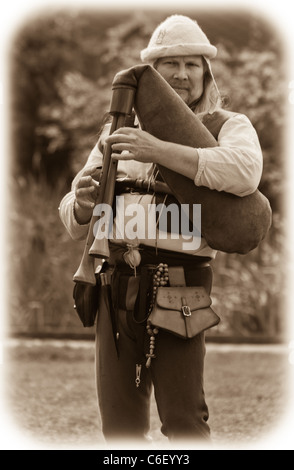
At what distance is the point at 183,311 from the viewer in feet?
10.3

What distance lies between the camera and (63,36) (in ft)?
35.2

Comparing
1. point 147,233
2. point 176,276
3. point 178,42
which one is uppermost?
point 178,42

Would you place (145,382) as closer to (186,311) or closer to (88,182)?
(186,311)

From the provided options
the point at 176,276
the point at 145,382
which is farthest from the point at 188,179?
the point at 145,382

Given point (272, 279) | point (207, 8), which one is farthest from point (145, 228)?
point (207, 8)

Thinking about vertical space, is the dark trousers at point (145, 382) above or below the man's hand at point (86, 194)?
below

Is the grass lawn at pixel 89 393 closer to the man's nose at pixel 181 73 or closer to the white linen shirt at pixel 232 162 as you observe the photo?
the white linen shirt at pixel 232 162

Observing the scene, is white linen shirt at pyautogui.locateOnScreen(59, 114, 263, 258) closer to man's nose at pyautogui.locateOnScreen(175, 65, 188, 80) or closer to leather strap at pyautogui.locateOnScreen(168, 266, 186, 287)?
leather strap at pyautogui.locateOnScreen(168, 266, 186, 287)

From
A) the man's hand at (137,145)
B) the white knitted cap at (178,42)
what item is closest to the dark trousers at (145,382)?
the man's hand at (137,145)

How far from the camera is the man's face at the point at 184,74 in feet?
10.7

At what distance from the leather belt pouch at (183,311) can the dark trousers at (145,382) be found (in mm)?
55

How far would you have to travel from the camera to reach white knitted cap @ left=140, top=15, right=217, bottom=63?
3256 mm

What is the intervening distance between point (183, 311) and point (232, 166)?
568 mm

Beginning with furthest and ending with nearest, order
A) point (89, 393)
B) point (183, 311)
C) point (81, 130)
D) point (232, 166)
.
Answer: point (81, 130) → point (89, 393) → point (183, 311) → point (232, 166)
